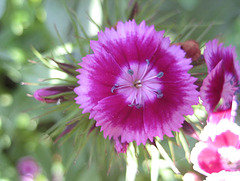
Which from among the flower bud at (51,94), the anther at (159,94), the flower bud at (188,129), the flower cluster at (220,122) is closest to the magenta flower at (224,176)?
the flower cluster at (220,122)

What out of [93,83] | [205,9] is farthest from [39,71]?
[205,9]

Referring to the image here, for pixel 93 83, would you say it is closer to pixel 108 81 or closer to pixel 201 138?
pixel 108 81

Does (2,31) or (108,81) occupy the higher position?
(2,31)

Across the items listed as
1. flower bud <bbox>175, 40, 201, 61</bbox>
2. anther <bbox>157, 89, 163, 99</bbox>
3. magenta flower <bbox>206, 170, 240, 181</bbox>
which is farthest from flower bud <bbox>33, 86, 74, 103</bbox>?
magenta flower <bbox>206, 170, 240, 181</bbox>

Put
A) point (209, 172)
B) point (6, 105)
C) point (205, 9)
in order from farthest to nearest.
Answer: point (205, 9)
point (6, 105)
point (209, 172)

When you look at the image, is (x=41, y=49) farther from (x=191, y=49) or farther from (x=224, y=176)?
(x=224, y=176)

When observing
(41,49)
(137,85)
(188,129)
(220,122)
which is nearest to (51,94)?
(137,85)

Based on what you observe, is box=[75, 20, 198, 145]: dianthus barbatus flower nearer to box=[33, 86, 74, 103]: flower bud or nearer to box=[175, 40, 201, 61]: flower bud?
box=[175, 40, 201, 61]: flower bud
